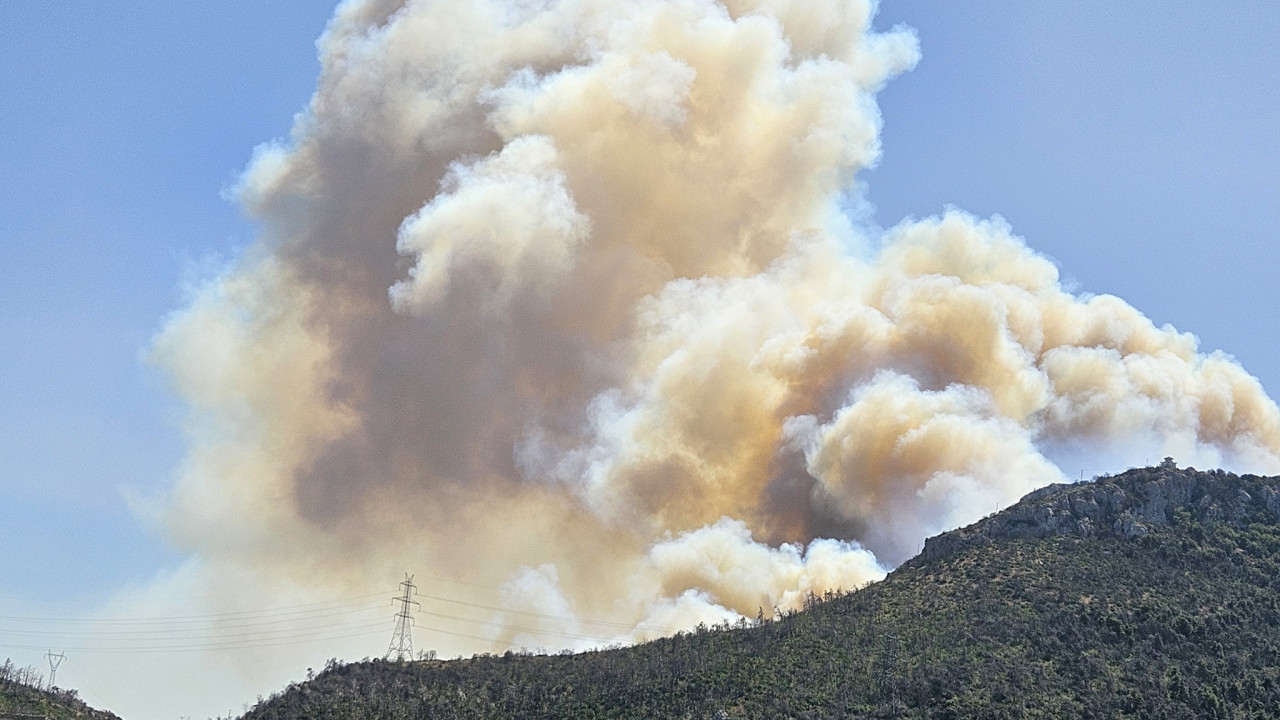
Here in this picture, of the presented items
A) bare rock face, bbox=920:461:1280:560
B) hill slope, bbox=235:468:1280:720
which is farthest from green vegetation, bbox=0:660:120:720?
bare rock face, bbox=920:461:1280:560

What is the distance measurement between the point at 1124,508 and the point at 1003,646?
34883 millimetres

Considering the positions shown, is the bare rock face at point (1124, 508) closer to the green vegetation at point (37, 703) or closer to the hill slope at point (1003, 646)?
the hill slope at point (1003, 646)

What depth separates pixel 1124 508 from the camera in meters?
155

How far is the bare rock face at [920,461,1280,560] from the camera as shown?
153m

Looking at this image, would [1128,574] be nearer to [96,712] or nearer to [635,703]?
[635,703]

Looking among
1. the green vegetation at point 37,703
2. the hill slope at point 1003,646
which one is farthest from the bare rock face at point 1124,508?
the green vegetation at point 37,703

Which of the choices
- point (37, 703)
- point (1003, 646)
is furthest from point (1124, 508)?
point (37, 703)

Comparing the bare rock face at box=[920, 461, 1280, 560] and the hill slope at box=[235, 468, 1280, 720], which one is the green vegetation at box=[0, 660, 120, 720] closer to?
the hill slope at box=[235, 468, 1280, 720]

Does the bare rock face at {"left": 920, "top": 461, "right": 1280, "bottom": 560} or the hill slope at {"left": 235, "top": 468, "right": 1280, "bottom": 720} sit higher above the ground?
the bare rock face at {"left": 920, "top": 461, "right": 1280, "bottom": 560}

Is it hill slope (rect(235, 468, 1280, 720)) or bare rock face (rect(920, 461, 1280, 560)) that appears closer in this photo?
hill slope (rect(235, 468, 1280, 720))

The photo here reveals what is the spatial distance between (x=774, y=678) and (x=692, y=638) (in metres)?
18.8

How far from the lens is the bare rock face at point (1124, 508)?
15338 centimetres

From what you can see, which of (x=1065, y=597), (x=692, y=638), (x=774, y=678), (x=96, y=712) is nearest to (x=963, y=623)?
(x=1065, y=597)

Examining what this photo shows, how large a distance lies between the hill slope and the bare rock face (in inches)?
9.0
